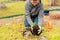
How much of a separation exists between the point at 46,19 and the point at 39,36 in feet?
7.17

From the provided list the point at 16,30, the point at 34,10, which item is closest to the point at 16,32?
the point at 16,30

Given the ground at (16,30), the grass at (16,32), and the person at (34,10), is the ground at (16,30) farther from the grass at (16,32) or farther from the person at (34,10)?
the person at (34,10)

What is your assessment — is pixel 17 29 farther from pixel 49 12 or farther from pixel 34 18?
pixel 49 12

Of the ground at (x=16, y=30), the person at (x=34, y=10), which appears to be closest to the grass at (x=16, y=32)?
the ground at (x=16, y=30)

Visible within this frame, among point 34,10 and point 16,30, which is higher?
point 34,10

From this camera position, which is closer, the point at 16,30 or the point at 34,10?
the point at 34,10

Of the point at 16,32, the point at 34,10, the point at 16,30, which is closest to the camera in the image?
the point at 34,10

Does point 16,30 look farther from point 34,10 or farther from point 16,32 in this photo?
point 34,10

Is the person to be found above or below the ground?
above

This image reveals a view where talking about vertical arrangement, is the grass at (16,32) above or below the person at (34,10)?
below

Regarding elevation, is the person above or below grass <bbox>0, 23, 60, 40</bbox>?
above

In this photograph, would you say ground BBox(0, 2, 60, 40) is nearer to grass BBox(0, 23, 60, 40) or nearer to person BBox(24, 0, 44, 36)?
grass BBox(0, 23, 60, 40)

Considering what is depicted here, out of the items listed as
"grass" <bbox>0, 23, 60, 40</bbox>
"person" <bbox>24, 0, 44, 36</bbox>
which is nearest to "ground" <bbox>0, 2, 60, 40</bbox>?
"grass" <bbox>0, 23, 60, 40</bbox>

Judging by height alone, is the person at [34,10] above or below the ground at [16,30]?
above
